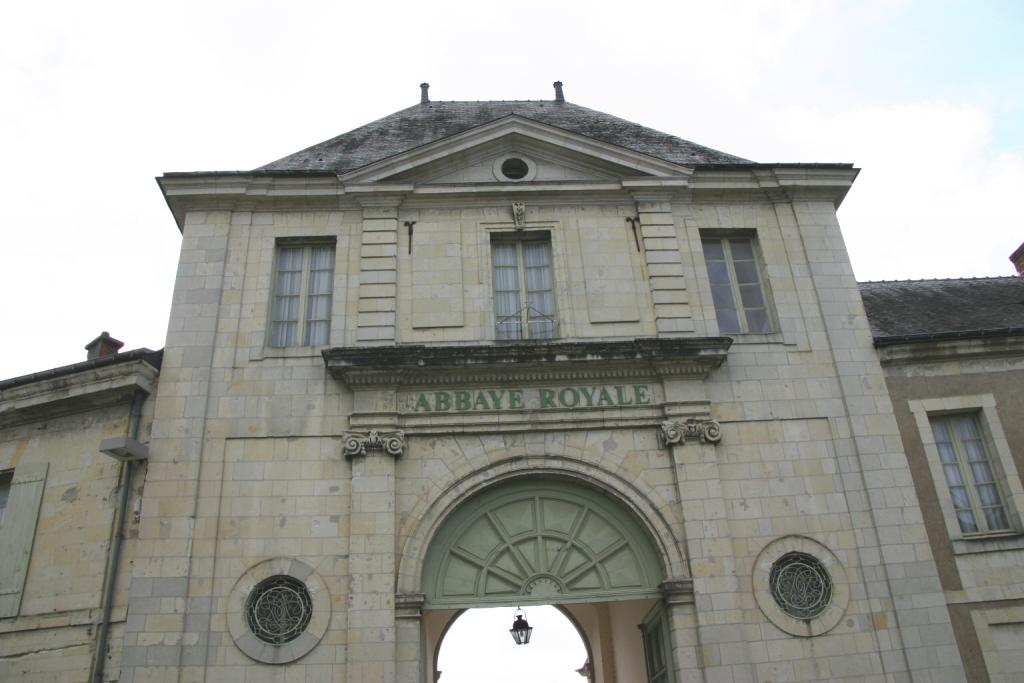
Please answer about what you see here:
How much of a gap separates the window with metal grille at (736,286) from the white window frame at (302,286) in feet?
17.9

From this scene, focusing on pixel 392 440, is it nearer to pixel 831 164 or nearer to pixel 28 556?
pixel 28 556

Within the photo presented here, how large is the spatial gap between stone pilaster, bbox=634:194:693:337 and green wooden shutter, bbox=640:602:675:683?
3.69 meters

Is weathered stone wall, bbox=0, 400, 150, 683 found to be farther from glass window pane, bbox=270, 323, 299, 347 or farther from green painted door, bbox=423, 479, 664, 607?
green painted door, bbox=423, 479, 664, 607

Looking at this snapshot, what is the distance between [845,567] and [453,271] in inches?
252

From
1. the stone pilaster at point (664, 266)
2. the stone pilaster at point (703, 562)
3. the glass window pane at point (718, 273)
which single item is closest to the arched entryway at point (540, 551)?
the stone pilaster at point (703, 562)

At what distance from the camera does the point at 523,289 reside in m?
11.5

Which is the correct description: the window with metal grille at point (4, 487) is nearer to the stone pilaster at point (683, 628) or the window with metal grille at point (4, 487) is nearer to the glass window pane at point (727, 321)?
the stone pilaster at point (683, 628)

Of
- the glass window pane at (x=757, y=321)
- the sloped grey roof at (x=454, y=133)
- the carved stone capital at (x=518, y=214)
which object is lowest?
the glass window pane at (x=757, y=321)

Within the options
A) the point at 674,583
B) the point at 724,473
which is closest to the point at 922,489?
the point at 724,473

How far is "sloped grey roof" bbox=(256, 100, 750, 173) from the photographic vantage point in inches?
511

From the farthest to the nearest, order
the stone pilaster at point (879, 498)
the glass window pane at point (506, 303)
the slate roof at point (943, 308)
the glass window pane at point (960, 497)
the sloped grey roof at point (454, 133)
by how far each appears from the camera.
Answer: the sloped grey roof at point (454, 133), the slate roof at point (943, 308), the glass window pane at point (506, 303), the glass window pane at point (960, 497), the stone pilaster at point (879, 498)

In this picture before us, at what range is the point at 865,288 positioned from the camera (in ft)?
46.9

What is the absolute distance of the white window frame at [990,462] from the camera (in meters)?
10.1

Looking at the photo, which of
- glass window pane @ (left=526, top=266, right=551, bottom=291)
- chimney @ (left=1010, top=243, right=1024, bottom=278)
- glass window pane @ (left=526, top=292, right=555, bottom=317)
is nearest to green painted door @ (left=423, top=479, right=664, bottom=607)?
glass window pane @ (left=526, top=292, right=555, bottom=317)
